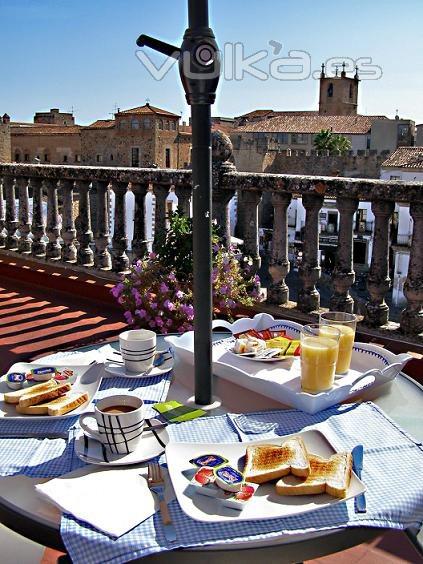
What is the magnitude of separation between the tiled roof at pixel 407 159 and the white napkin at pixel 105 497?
32.0 metres

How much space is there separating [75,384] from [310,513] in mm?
742

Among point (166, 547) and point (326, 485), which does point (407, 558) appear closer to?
point (326, 485)

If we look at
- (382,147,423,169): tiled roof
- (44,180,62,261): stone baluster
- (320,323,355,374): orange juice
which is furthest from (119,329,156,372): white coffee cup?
(382,147,423,169): tiled roof

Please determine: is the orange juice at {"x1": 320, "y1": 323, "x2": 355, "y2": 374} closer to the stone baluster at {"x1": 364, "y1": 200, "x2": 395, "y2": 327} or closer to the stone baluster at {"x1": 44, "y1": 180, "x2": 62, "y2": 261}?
the stone baluster at {"x1": 364, "y1": 200, "x2": 395, "y2": 327}

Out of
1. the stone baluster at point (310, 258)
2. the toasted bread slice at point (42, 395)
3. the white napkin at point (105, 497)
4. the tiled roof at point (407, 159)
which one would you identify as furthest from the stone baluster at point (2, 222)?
the tiled roof at point (407, 159)

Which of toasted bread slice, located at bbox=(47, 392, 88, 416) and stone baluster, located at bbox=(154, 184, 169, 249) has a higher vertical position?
stone baluster, located at bbox=(154, 184, 169, 249)

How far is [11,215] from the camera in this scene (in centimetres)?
522

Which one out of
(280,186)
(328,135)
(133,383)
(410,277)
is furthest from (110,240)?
(328,135)

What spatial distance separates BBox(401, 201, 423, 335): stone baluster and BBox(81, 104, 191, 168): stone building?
4381cm

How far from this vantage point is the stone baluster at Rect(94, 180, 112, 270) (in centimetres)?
431

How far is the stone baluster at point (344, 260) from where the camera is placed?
3.18 meters

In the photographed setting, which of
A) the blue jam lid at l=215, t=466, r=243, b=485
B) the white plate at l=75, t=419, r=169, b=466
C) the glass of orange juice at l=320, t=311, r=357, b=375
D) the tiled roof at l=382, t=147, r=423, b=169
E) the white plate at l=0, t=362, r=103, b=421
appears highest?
the tiled roof at l=382, t=147, r=423, b=169

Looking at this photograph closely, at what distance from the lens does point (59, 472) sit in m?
1.23

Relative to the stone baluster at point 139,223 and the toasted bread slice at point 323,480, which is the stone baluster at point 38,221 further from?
the toasted bread slice at point 323,480
